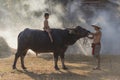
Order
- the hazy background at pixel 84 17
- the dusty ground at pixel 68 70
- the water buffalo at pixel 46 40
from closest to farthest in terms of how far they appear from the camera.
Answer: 1. the dusty ground at pixel 68 70
2. the water buffalo at pixel 46 40
3. the hazy background at pixel 84 17

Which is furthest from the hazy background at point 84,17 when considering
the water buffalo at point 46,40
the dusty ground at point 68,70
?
the water buffalo at point 46,40

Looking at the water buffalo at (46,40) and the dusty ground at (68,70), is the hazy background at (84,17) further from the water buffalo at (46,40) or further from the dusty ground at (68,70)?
the water buffalo at (46,40)

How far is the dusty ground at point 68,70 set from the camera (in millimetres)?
13266

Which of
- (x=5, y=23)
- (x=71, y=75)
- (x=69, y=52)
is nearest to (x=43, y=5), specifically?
(x=69, y=52)

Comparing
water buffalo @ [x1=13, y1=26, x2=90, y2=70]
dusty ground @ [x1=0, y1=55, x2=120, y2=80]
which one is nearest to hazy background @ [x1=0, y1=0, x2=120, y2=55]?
dusty ground @ [x1=0, y1=55, x2=120, y2=80]

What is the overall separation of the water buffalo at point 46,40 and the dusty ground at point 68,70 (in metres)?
0.62

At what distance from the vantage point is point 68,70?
1488cm

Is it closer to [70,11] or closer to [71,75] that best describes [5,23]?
[70,11]

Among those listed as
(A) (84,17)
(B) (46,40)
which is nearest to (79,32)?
(B) (46,40)

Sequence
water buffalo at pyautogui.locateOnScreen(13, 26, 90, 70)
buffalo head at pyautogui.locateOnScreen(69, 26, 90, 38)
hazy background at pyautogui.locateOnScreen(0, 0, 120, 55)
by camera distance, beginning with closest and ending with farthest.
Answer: water buffalo at pyautogui.locateOnScreen(13, 26, 90, 70) < buffalo head at pyautogui.locateOnScreen(69, 26, 90, 38) < hazy background at pyautogui.locateOnScreen(0, 0, 120, 55)

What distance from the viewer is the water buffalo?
1483 cm

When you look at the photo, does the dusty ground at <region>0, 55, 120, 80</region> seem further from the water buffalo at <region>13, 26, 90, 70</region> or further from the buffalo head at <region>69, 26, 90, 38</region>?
the buffalo head at <region>69, 26, 90, 38</region>

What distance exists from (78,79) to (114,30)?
814 centimetres

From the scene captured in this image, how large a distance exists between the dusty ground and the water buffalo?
24.3 inches
